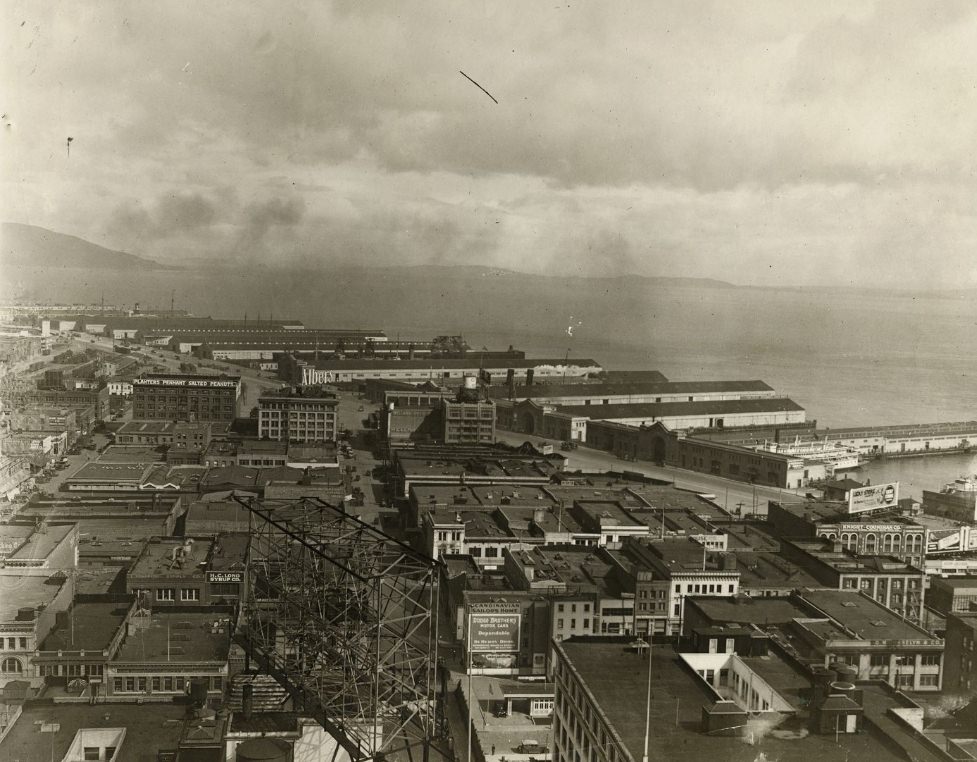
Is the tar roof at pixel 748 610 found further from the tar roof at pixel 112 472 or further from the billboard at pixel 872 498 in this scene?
the tar roof at pixel 112 472

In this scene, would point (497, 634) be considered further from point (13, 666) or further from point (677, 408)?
point (677, 408)

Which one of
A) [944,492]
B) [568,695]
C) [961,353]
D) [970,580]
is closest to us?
[568,695]

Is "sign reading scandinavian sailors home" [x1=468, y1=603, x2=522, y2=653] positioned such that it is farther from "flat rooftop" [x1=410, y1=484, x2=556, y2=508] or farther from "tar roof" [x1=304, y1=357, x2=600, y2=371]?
"tar roof" [x1=304, y1=357, x2=600, y2=371]

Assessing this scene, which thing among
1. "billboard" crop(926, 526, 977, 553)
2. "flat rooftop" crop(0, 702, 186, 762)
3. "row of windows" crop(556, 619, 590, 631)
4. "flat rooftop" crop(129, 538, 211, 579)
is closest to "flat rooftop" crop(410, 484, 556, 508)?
"flat rooftop" crop(129, 538, 211, 579)

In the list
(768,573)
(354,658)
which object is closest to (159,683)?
(354,658)

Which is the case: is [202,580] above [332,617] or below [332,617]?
below

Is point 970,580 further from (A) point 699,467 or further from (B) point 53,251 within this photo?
(B) point 53,251

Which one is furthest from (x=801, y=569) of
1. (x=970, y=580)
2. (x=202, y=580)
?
(x=202, y=580)
